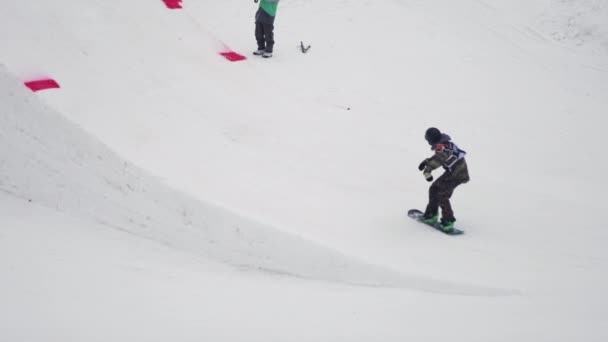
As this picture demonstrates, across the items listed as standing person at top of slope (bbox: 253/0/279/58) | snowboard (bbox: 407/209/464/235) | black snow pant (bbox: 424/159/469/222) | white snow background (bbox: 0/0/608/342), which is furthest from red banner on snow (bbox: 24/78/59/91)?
black snow pant (bbox: 424/159/469/222)

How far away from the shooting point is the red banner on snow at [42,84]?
5.39 m

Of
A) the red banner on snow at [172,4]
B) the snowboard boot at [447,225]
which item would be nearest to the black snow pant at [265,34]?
the red banner on snow at [172,4]

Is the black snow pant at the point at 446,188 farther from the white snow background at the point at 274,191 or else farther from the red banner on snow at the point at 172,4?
the red banner on snow at the point at 172,4

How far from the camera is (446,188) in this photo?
528 cm

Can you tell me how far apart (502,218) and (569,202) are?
120 centimetres

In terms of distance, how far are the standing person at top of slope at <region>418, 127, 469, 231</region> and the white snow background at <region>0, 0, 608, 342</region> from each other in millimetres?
366

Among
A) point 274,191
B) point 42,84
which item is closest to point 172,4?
point 42,84

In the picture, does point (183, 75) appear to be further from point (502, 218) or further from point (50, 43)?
point (502, 218)

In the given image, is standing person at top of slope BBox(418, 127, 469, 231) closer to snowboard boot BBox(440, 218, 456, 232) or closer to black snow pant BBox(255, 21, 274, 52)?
snowboard boot BBox(440, 218, 456, 232)

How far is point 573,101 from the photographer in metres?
8.64

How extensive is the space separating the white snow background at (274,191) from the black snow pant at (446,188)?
31 cm

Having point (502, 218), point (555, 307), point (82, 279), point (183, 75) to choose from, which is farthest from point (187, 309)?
point (183, 75)

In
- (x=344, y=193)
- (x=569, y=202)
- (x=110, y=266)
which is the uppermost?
(x=569, y=202)

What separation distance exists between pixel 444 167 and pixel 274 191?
7.36 feet
